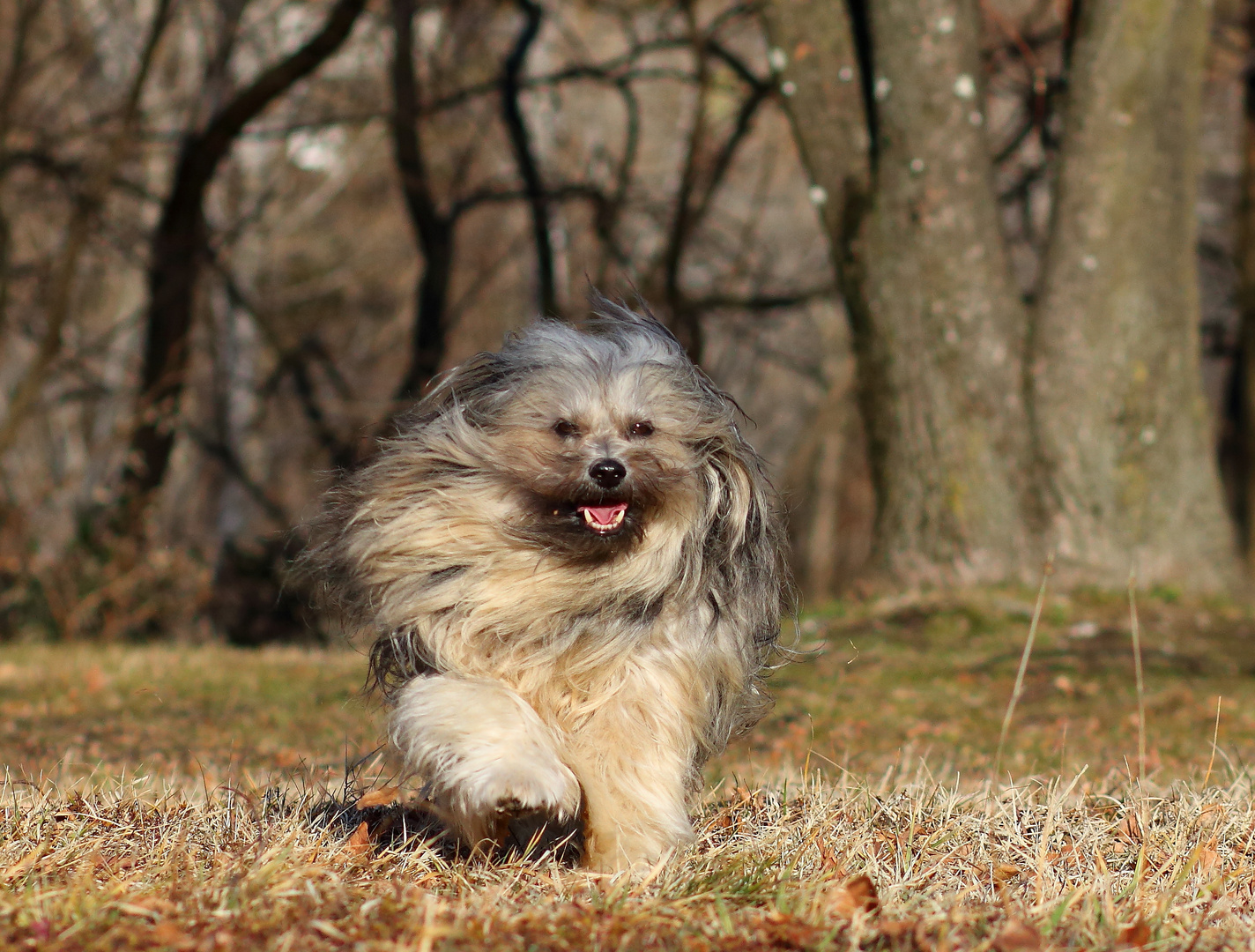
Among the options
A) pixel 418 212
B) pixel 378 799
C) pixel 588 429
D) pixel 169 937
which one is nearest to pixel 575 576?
pixel 588 429

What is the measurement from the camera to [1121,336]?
25.1 ft

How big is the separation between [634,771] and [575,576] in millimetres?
491

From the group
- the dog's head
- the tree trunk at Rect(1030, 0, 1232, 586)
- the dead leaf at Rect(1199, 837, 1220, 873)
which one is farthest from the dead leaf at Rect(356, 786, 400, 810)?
the tree trunk at Rect(1030, 0, 1232, 586)

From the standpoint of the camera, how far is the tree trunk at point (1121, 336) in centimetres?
762

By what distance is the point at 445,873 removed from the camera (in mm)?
3109

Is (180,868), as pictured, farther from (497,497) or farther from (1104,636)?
(1104,636)

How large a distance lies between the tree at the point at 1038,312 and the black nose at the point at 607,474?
15.0 feet

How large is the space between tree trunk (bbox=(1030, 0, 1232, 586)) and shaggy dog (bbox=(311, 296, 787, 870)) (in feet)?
14.3

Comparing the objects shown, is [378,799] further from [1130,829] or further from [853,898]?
[1130,829]

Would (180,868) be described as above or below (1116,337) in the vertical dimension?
below

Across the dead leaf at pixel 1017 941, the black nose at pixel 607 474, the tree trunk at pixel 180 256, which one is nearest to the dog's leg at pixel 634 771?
the black nose at pixel 607 474

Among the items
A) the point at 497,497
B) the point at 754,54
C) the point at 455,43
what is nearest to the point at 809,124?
the point at 497,497

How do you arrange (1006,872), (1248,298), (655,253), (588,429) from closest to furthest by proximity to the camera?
(1006,872) < (588,429) < (1248,298) < (655,253)

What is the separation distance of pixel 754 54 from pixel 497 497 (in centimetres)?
1397
